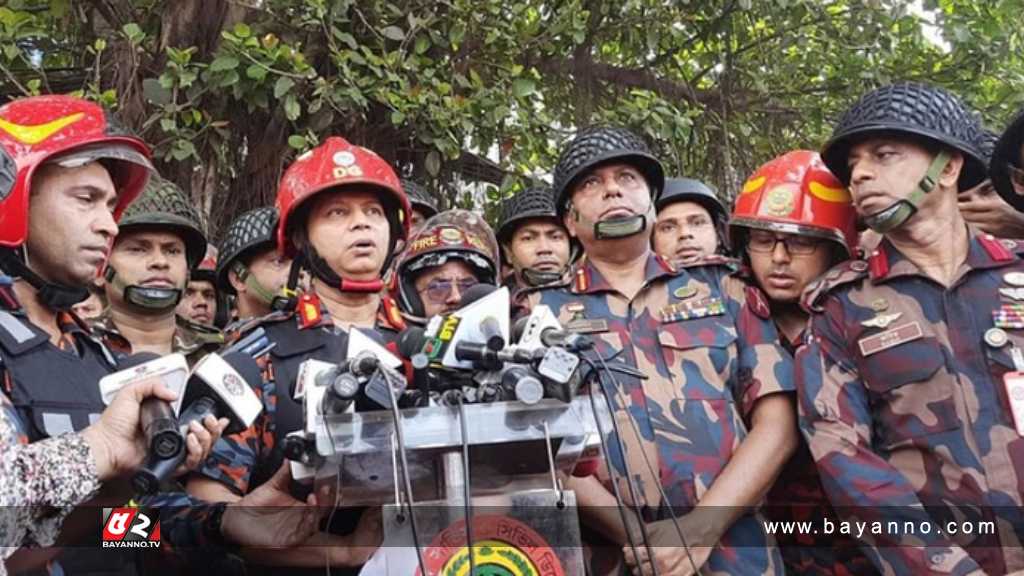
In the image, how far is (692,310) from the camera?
12.0 ft

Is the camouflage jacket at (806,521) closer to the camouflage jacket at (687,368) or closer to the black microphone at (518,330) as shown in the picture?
the camouflage jacket at (687,368)

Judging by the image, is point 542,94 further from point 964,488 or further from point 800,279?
point 964,488

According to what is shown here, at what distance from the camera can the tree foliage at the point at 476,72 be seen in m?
5.47

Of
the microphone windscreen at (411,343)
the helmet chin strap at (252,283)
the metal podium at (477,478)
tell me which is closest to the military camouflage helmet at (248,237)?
the helmet chin strap at (252,283)

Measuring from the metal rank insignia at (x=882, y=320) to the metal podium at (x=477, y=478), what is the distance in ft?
5.22

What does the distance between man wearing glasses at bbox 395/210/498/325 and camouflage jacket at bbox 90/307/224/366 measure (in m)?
0.99

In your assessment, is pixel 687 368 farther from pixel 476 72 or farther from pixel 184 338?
pixel 476 72

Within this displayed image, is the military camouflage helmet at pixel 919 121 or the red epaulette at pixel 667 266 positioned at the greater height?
the military camouflage helmet at pixel 919 121

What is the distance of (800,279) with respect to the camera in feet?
12.8

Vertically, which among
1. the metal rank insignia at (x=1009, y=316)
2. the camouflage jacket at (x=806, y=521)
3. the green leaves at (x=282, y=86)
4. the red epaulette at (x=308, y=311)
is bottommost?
the camouflage jacket at (x=806, y=521)

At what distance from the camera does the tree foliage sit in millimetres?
5473

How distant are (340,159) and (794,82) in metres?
4.29

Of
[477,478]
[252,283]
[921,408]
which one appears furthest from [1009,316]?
[252,283]

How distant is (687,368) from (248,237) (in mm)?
2581
